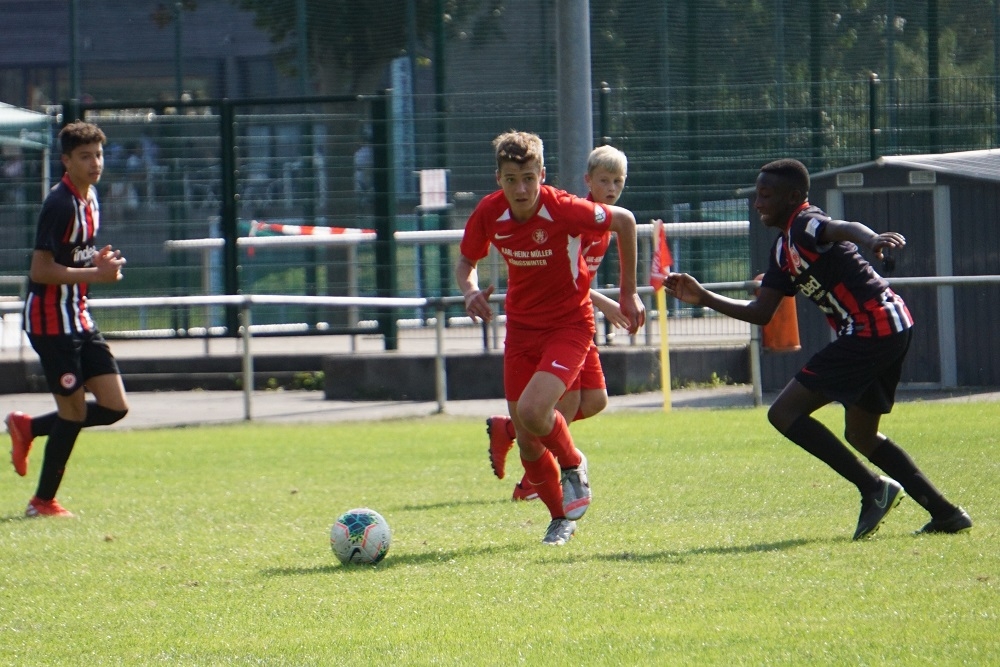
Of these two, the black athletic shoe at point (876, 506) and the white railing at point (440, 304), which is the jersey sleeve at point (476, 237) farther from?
the white railing at point (440, 304)

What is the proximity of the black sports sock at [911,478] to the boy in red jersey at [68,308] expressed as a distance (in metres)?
4.09

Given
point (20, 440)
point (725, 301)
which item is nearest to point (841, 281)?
point (725, 301)

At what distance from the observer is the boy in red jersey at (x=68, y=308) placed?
309 inches

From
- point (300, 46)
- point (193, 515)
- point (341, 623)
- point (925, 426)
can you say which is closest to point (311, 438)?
point (193, 515)

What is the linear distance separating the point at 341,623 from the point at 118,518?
334cm

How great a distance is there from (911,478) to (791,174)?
4.74 ft

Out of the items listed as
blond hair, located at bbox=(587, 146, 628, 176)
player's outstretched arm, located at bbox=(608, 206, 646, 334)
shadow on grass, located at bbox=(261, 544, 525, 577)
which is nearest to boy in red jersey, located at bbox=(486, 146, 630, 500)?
blond hair, located at bbox=(587, 146, 628, 176)

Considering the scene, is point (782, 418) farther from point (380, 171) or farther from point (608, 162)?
point (380, 171)

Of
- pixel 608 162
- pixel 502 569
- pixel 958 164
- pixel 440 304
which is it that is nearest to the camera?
pixel 502 569

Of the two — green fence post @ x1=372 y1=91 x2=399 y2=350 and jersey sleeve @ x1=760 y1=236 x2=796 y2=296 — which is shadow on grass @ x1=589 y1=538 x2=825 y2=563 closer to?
jersey sleeve @ x1=760 y1=236 x2=796 y2=296

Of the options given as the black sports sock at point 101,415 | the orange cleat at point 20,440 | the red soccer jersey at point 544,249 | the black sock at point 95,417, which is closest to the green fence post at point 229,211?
the orange cleat at point 20,440

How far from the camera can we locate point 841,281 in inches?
246

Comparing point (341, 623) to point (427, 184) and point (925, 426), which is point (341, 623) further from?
point (427, 184)

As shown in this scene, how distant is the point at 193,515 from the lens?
25.8 feet
